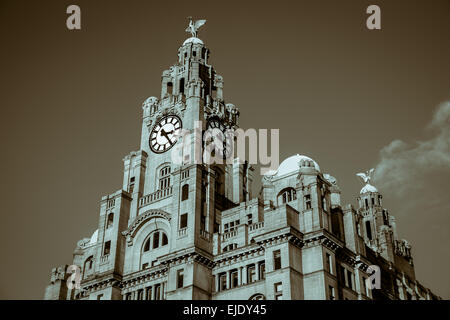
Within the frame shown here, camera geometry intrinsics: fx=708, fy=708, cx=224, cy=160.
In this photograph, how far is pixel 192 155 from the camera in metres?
92.5

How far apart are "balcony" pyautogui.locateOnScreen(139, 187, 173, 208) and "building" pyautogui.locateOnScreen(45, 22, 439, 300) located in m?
0.18

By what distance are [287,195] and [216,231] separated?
42.2 ft

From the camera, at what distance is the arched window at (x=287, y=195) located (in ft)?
318

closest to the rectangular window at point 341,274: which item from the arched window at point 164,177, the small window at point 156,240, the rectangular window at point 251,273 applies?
the rectangular window at point 251,273

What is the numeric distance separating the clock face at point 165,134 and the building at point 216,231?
0.63ft

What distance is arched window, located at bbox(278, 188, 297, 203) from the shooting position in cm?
9688

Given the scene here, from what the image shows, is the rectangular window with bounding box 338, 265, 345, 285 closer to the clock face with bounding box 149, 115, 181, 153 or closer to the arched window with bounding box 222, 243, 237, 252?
the arched window with bounding box 222, 243, 237, 252

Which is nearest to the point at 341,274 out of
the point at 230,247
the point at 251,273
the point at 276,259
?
the point at 276,259

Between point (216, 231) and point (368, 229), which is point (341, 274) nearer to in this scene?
point (216, 231)

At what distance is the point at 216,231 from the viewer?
90.2 metres

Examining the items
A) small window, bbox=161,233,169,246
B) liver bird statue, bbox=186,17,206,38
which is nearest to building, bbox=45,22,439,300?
small window, bbox=161,233,169,246

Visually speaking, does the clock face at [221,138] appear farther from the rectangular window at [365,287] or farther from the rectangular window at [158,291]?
the rectangular window at [365,287]
